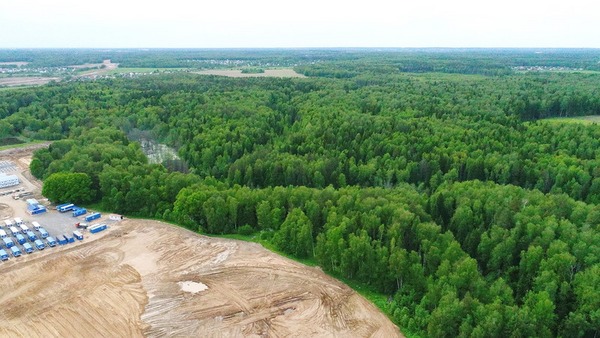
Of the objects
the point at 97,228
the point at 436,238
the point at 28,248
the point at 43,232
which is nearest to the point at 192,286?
the point at 97,228

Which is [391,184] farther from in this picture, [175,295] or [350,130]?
[175,295]

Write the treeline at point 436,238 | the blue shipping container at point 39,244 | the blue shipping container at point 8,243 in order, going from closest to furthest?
1. the treeline at point 436,238
2. the blue shipping container at point 39,244
3. the blue shipping container at point 8,243

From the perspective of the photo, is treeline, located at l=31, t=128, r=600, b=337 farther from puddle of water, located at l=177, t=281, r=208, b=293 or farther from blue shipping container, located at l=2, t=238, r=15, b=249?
blue shipping container, located at l=2, t=238, r=15, b=249

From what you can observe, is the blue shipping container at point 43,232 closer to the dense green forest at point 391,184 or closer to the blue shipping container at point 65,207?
the blue shipping container at point 65,207

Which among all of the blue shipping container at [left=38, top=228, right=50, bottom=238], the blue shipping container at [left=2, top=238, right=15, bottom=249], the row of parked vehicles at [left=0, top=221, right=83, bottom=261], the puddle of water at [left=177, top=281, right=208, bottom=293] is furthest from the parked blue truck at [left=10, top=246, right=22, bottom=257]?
the puddle of water at [left=177, top=281, right=208, bottom=293]

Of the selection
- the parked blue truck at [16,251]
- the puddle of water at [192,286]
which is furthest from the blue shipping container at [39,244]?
the puddle of water at [192,286]

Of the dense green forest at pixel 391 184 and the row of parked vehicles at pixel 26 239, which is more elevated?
the dense green forest at pixel 391 184

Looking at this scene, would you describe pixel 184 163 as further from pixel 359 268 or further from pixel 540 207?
pixel 540 207
